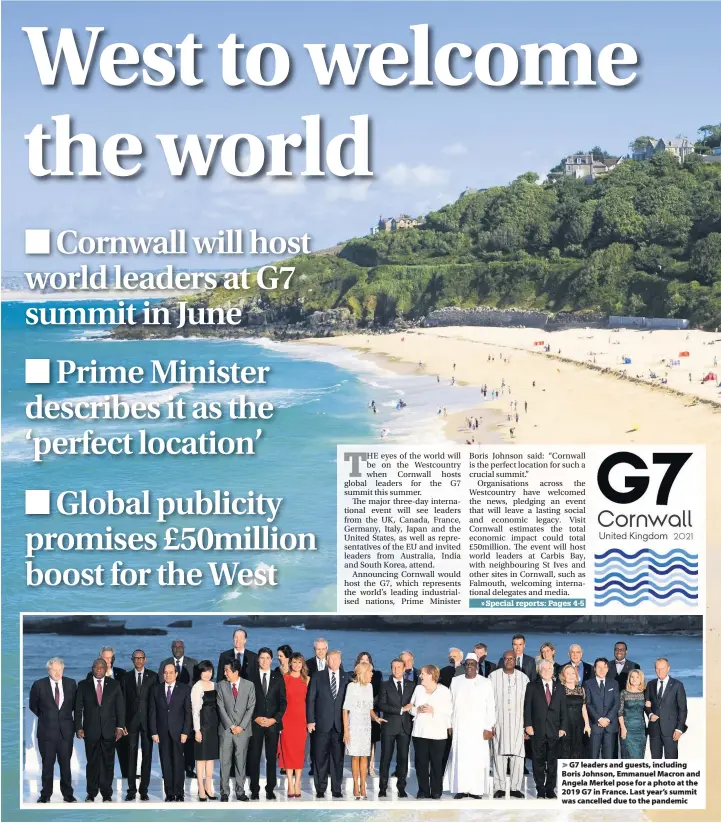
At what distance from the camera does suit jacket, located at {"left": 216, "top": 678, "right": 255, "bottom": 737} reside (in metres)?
12.2

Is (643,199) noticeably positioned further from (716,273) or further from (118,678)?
(118,678)

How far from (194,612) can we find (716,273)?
9.07 metres

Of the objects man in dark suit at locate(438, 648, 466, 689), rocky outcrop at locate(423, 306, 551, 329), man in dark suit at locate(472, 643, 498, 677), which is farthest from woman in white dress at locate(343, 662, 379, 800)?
rocky outcrop at locate(423, 306, 551, 329)

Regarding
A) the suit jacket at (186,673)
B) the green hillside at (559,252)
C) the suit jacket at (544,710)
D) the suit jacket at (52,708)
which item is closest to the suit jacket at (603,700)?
the suit jacket at (544,710)

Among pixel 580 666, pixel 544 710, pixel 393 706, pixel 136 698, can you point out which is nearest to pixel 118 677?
pixel 136 698

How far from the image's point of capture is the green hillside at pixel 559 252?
19.3 meters

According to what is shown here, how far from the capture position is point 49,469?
48.9ft

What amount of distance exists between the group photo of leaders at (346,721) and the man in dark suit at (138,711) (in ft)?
0.04

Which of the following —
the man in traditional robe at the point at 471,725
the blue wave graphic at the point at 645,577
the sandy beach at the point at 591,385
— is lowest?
the man in traditional robe at the point at 471,725

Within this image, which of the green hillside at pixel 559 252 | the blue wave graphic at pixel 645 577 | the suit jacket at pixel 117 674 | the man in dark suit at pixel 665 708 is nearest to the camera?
the suit jacket at pixel 117 674

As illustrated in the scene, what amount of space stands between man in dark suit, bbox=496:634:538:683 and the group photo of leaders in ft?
0.05

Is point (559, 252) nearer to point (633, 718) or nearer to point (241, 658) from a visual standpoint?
point (633, 718)

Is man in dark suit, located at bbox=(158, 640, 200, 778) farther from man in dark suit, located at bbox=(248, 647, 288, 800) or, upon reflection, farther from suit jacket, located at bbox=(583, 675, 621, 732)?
suit jacket, located at bbox=(583, 675, 621, 732)

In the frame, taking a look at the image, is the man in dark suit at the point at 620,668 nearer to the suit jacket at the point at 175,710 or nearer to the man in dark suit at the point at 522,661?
the man in dark suit at the point at 522,661
